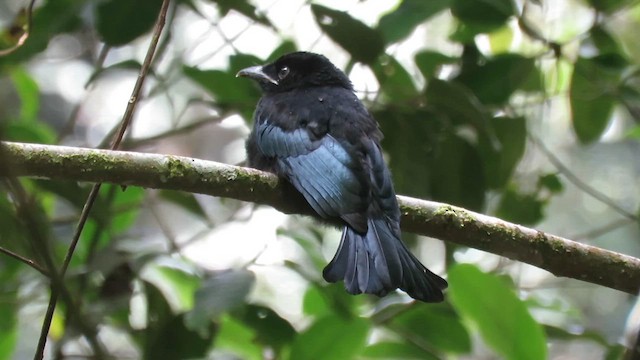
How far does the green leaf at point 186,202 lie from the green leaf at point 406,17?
937 millimetres

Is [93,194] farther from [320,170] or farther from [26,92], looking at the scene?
[26,92]

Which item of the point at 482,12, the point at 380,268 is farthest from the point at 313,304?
the point at 482,12

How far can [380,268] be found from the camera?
2.29 metres

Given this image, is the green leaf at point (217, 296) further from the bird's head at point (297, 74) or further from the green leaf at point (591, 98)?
the green leaf at point (591, 98)

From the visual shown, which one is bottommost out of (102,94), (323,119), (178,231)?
(323,119)

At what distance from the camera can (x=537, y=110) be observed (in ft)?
15.3

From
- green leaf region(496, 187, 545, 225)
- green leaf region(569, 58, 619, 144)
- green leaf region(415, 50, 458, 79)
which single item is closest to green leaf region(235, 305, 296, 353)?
green leaf region(496, 187, 545, 225)

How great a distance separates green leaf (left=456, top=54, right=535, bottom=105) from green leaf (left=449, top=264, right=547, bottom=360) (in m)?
0.98

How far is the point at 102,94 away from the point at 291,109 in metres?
3.34

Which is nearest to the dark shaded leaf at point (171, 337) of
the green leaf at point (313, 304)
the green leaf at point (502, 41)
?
the green leaf at point (313, 304)

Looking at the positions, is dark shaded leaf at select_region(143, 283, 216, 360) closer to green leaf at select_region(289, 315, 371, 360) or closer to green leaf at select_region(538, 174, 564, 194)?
green leaf at select_region(289, 315, 371, 360)

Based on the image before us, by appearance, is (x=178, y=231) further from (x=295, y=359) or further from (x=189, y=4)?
(x=295, y=359)

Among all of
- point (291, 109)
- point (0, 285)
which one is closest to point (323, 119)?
point (291, 109)

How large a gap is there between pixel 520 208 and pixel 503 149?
297 millimetres
